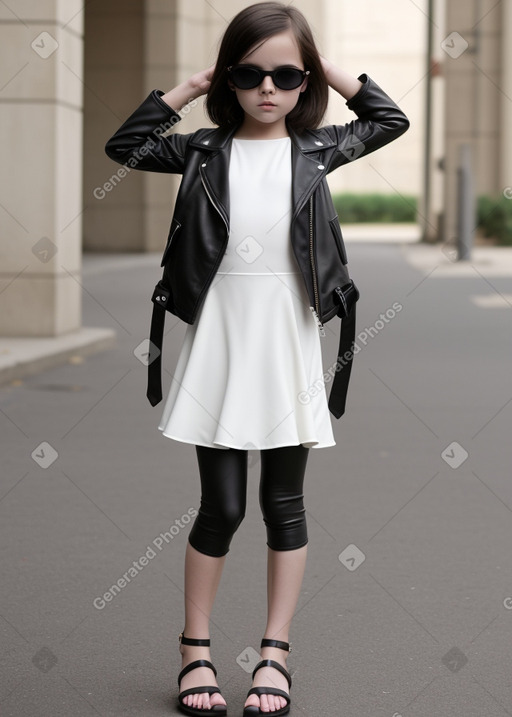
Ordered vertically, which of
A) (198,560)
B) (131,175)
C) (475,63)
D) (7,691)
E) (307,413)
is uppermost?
(475,63)

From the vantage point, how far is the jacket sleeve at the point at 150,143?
3.54 metres

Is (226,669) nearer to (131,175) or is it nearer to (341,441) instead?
(341,441)

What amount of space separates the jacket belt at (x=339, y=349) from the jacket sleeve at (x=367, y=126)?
0.39 m

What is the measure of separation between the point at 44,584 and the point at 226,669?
3.61 feet

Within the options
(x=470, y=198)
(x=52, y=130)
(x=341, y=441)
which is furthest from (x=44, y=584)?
(x=470, y=198)

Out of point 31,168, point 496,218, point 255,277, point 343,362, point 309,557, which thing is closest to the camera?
point 255,277

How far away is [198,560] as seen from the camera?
3.60 metres

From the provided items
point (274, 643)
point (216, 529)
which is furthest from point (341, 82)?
point (274, 643)

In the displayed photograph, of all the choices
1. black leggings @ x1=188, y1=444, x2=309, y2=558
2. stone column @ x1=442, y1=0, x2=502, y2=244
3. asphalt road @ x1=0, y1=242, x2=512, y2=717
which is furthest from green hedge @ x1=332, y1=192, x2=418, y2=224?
black leggings @ x1=188, y1=444, x2=309, y2=558

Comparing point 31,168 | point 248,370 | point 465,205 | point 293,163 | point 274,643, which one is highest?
point 465,205

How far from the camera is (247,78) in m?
3.38

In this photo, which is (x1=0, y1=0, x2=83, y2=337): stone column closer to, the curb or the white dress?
the curb

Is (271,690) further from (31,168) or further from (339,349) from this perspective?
(31,168)

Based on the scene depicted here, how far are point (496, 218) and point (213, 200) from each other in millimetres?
24978
